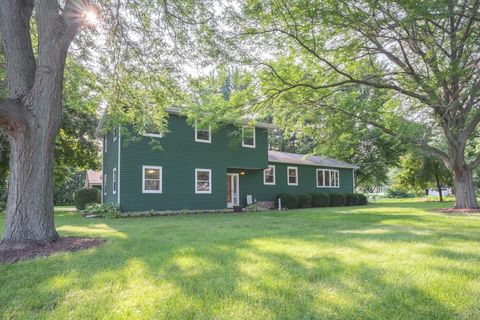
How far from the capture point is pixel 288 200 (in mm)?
19078

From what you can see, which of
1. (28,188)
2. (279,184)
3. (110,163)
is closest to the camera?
(28,188)

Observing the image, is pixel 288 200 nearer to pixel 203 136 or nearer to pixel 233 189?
pixel 233 189

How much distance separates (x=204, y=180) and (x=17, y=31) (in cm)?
1118

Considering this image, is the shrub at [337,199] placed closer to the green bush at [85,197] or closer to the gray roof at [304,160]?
the gray roof at [304,160]

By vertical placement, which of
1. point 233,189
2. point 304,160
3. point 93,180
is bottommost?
point 233,189

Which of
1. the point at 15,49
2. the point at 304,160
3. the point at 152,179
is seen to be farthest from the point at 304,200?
the point at 15,49

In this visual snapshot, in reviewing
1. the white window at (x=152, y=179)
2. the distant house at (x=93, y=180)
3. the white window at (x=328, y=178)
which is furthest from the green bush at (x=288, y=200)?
the distant house at (x=93, y=180)

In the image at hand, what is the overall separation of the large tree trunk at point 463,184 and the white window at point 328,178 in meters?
9.56

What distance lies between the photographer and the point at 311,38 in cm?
866

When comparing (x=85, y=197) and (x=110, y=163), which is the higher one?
(x=110, y=163)

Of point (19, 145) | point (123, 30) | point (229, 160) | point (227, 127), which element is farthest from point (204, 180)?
point (19, 145)

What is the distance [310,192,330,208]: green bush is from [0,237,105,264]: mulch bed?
16.3 meters

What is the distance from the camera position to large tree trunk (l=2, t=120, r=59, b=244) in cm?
551

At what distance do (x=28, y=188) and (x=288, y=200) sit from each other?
15186 mm
